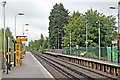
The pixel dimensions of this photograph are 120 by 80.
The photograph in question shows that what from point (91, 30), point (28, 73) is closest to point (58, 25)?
point (91, 30)

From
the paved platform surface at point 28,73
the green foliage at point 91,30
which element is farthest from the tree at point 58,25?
the paved platform surface at point 28,73

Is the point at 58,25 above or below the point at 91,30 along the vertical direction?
above

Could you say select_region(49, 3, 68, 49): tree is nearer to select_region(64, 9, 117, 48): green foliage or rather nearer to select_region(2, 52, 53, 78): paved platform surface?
select_region(64, 9, 117, 48): green foliage

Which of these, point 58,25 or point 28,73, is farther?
point 58,25

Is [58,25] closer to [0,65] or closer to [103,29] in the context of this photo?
[103,29]

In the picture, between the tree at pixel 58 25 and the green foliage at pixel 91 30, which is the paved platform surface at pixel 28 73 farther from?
the tree at pixel 58 25

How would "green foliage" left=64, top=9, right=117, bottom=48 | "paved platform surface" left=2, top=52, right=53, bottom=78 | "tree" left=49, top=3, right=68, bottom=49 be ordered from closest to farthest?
"paved platform surface" left=2, top=52, right=53, bottom=78
"green foliage" left=64, top=9, right=117, bottom=48
"tree" left=49, top=3, right=68, bottom=49

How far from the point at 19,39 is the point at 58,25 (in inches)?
3288

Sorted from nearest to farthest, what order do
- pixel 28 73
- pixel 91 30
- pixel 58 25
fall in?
pixel 28 73
pixel 91 30
pixel 58 25

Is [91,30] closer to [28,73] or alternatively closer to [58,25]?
[58,25]

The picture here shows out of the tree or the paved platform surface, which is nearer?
the paved platform surface

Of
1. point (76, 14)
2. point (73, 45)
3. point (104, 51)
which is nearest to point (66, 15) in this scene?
point (76, 14)

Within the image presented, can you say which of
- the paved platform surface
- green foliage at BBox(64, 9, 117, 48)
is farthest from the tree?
the paved platform surface

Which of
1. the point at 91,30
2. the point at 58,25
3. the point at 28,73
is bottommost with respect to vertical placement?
the point at 28,73
